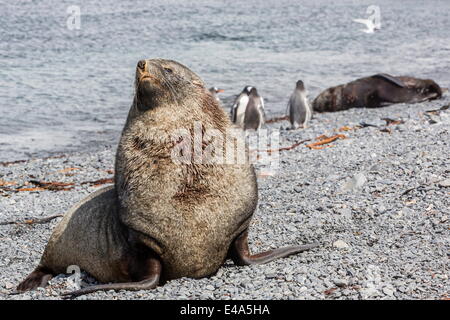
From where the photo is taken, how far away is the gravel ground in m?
4.02

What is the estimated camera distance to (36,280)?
4895 millimetres

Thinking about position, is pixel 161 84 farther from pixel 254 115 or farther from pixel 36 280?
pixel 254 115

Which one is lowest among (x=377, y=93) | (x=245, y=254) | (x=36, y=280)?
(x=377, y=93)

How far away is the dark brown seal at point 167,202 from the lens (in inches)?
161

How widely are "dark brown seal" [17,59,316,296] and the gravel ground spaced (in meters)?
0.16

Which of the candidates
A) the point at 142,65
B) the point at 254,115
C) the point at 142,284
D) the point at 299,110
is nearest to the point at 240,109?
the point at 254,115

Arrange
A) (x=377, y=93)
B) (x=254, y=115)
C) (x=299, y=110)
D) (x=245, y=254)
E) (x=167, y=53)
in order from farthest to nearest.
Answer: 1. (x=167, y=53)
2. (x=377, y=93)
3. (x=254, y=115)
4. (x=299, y=110)
5. (x=245, y=254)

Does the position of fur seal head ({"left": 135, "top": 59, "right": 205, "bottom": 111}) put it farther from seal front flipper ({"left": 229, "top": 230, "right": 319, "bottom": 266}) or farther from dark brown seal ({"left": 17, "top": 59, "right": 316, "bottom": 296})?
seal front flipper ({"left": 229, "top": 230, "right": 319, "bottom": 266})

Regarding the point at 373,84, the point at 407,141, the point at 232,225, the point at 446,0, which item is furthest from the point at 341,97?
the point at 446,0

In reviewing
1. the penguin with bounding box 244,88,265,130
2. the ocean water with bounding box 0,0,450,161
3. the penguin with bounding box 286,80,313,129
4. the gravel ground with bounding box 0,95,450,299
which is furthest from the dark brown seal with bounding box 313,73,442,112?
the gravel ground with bounding box 0,95,450,299

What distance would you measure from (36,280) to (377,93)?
11915 millimetres

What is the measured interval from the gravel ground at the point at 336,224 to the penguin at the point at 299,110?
3.24 metres

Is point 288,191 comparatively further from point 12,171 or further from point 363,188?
point 12,171

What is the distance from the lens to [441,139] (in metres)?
7.92
